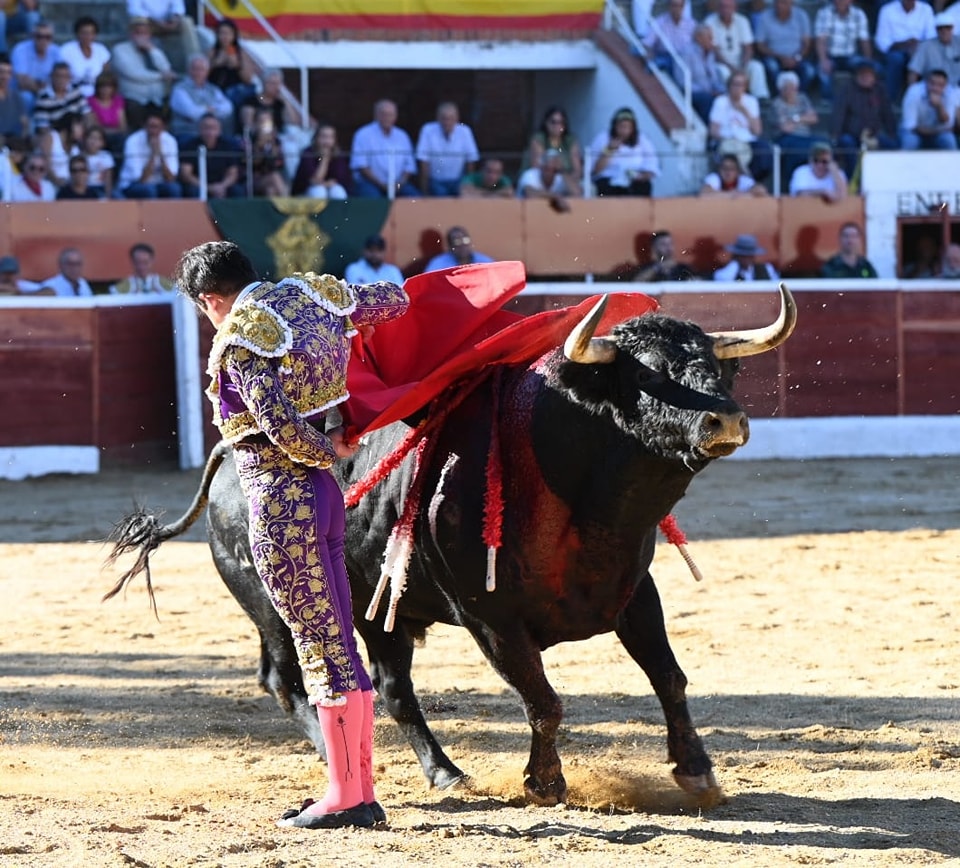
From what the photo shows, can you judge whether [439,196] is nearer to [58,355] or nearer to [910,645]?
[58,355]

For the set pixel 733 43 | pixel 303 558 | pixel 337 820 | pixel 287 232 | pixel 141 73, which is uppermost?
pixel 733 43

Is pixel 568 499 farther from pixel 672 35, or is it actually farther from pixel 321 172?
pixel 672 35

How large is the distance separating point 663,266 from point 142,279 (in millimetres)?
3369

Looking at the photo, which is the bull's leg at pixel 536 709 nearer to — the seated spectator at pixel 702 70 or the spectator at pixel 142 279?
the spectator at pixel 142 279

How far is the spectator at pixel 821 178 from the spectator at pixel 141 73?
14.1 ft

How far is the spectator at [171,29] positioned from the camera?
12031 mm

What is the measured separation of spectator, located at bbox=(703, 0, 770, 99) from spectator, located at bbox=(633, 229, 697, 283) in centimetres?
213

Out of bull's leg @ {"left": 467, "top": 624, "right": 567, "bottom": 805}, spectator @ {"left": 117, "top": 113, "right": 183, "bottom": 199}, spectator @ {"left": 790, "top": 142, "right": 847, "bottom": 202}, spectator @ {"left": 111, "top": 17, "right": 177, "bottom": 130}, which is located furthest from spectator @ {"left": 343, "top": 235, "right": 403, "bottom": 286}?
bull's leg @ {"left": 467, "top": 624, "right": 567, "bottom": 805}

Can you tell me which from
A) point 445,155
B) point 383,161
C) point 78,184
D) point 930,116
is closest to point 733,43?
point 930,116

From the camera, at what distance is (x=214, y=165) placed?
10.8m

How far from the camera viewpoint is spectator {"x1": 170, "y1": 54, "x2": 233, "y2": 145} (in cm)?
1114

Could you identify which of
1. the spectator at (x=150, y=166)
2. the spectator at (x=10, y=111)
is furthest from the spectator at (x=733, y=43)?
the spectator at (x=10, y=111)

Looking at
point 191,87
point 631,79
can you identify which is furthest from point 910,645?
point 631,79

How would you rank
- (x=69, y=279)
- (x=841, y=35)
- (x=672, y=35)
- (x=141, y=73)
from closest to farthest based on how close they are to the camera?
(x=69, y=279) → (x=141, y=73) → (x=672, y=35) → (x=841, y=35)
